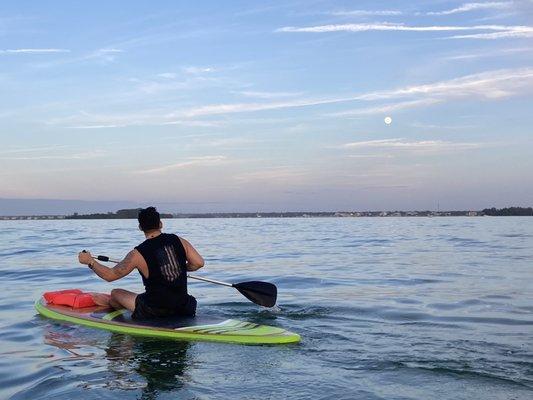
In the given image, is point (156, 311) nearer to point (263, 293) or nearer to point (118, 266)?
point (118, 266)

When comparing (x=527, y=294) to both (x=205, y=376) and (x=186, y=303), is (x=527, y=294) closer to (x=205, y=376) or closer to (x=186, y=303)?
(x=186, y=303)

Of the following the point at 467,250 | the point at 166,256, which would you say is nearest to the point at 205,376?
the point at 166,256

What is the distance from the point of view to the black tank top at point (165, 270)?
710cm

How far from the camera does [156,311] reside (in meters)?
7.59

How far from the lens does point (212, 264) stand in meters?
18.0

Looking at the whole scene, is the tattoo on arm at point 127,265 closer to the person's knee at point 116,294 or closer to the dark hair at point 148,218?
the dark hair at point 148,218

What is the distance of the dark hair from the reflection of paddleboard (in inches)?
49.8

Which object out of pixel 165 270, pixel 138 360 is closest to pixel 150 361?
pixel 138 360

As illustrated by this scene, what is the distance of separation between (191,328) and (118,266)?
46.0 inches

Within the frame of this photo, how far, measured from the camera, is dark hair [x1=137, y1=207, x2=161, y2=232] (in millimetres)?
7027

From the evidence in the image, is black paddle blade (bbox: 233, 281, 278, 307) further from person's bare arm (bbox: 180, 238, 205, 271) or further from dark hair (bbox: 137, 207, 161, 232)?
dark hair (bbox: 137, 207, 161, 232)

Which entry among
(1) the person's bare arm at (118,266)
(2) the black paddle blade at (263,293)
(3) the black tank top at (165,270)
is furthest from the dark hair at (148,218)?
(2) the black paddle blade at (263,293)

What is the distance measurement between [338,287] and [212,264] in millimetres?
6568

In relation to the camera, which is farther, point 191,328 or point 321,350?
point 191,328
